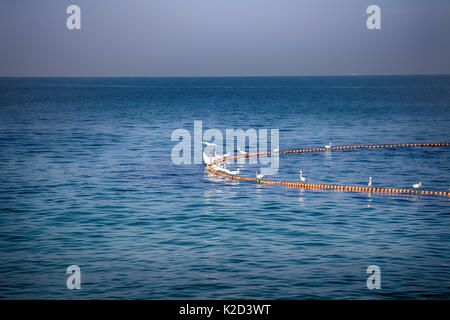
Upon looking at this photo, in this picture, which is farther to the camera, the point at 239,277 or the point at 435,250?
the point at 435,250

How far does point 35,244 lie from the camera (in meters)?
24.2

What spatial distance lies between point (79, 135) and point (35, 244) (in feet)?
162

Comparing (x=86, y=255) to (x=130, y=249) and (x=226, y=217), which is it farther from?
(x=226, y=217)

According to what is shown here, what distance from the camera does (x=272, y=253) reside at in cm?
2262

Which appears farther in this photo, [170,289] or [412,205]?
[412,205]

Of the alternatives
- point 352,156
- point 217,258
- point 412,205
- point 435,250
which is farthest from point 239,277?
point 352,156

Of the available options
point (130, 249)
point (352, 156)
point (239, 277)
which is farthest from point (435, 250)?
point (352, 156)

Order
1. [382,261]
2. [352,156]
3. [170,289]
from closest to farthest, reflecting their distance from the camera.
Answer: [170,289], [382,261], [352,156]

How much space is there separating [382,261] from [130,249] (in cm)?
1043
